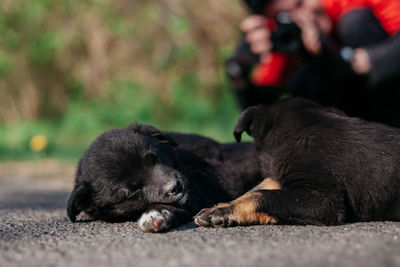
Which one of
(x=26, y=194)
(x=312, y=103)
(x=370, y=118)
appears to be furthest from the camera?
(x=370, y=118)

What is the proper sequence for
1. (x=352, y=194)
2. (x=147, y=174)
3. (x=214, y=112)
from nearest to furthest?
(x=352, y=194) → (x=147, y=174) → (x=214, y=112)

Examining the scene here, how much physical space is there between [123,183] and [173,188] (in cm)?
36

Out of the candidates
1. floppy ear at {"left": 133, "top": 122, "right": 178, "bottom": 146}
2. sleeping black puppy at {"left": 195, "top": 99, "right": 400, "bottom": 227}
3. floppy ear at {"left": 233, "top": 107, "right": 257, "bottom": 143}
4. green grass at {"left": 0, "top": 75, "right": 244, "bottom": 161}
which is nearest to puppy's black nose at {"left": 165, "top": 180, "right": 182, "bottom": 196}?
sleeping black puppy at {"left": 195, "top": 99, "right": 400, "bottom": 227}

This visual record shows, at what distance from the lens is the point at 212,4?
424 inches

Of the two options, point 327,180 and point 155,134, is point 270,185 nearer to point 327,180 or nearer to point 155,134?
point 327,180

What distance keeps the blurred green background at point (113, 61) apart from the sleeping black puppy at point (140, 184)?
A: 21.4 ft

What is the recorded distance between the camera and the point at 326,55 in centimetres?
462

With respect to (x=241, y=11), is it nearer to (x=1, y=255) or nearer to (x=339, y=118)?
(x=339, y=118)

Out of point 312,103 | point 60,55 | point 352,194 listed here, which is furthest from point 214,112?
point 352,194

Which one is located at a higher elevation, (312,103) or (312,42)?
(312,42)

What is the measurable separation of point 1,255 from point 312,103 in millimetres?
2515

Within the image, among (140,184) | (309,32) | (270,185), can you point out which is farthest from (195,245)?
(309,32)

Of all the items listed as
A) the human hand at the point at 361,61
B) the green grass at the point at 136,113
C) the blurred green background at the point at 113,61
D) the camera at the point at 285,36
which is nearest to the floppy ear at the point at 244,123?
the camera at the point at 285,36

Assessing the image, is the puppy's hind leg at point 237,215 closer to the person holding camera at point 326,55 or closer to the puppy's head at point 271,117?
the puppy's head at point 271,117
